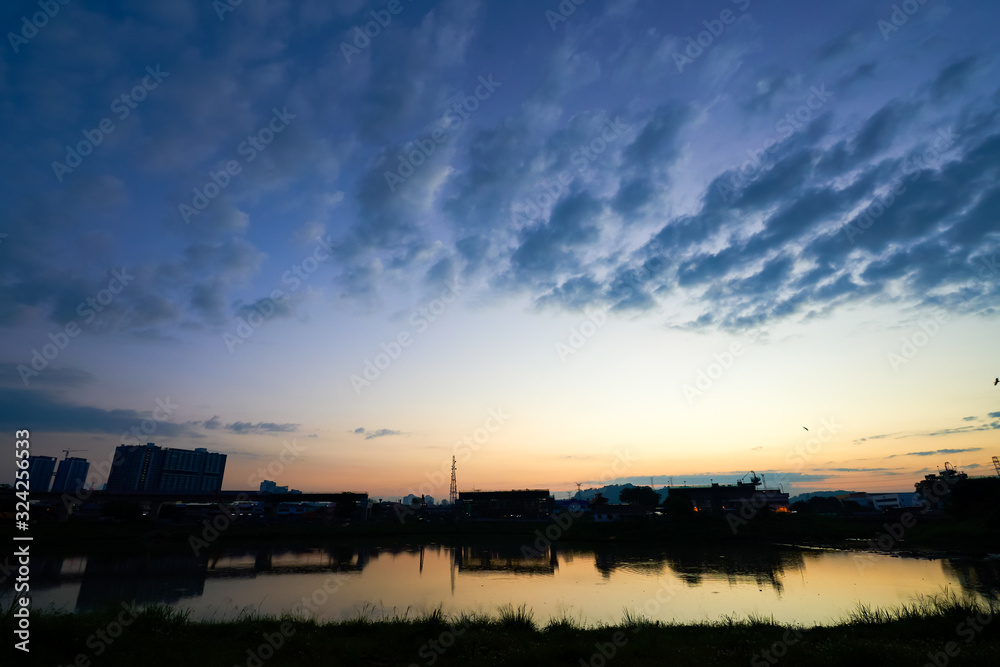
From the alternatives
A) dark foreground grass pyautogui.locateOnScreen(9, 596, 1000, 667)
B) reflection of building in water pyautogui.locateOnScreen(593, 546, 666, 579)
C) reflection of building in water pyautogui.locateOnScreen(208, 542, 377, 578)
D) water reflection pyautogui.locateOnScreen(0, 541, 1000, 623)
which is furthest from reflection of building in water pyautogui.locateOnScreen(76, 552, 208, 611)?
reflection of building in water pyautogui.locateOnScreen(593, 546, 666, 579)

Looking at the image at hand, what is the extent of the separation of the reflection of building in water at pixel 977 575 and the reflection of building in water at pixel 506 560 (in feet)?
101

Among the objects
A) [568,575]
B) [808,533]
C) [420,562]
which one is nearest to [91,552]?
[420,562]

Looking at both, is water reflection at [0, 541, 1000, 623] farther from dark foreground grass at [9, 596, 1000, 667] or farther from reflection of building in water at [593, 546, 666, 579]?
dark foreground grass at [9, 596, 1000, 667]

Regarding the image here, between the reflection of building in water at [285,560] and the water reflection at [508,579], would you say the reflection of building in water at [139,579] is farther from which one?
the reflection of building in water at [285,560]

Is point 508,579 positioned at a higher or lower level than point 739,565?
higher

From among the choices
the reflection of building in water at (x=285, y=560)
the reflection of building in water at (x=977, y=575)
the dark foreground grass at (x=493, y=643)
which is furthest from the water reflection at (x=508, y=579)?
the dark foreground grass at (x=493, y=643)

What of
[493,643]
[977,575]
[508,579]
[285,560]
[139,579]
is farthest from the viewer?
[285,560]

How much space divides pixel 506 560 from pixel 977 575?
42.4m

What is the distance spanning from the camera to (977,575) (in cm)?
3547

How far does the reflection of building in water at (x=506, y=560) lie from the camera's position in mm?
45500

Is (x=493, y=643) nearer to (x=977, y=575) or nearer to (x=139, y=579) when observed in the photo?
(x=139, y=579)

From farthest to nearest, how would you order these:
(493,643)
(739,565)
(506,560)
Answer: (506,560), (739,565), (493,643)

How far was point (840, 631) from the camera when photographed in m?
16.7

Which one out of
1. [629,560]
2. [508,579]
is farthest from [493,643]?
[629,560]
